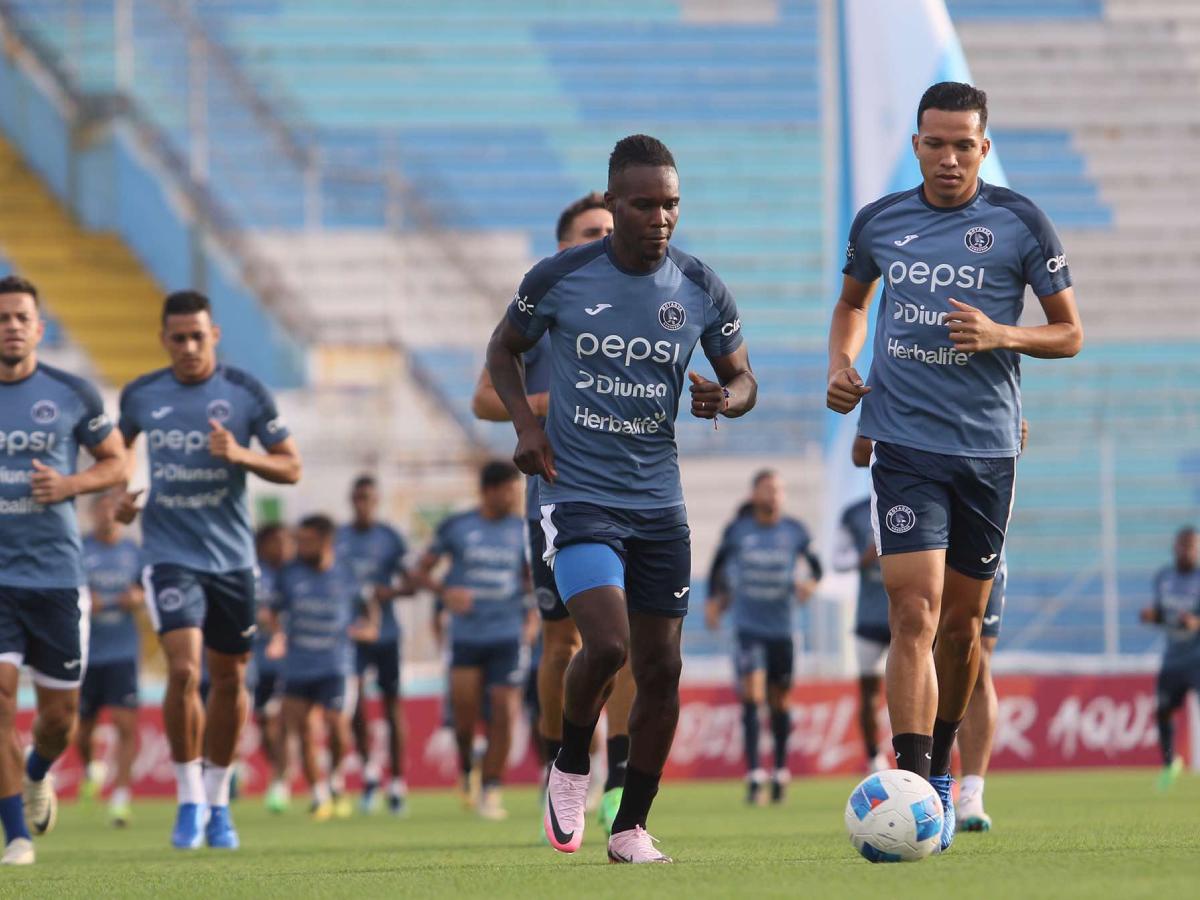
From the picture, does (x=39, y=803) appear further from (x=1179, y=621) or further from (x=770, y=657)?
(x=1179, y=621)

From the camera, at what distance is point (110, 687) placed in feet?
53.3

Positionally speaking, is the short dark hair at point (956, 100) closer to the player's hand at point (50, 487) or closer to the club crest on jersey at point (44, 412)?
the player's hand at point (50, 487)

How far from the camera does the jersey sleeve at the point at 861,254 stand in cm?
748

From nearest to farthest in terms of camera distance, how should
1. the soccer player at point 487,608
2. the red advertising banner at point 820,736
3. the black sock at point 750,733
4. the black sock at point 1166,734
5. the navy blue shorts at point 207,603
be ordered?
the navy blue shorts at point 207,603
the soccer player at point 487,608
the black sock at point 750,733
the black sock at point 1166,734
the red advertising banner at point 820,736

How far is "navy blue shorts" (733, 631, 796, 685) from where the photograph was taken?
16.2m

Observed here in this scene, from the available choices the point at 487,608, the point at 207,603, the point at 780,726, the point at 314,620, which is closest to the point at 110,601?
the point at 314,620

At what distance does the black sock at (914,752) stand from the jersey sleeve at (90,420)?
13.7 feet

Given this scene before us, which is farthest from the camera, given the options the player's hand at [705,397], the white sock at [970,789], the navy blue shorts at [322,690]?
the navy blue shorts at [322,690]

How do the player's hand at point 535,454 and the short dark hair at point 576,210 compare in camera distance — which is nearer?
the player's hand at point 535,454

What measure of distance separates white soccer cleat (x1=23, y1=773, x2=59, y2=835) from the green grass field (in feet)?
0.51

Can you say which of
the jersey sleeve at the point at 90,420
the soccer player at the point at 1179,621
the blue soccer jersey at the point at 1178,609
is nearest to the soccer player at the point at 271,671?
the jersey sleeve at the point at 90,420

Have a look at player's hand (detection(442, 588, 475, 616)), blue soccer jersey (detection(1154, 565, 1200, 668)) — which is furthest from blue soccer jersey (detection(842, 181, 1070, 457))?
blue soccer jersey (detection(1154, 565, 1200, 668))

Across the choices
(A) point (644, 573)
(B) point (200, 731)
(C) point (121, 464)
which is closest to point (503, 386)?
(A) point (644, 573)

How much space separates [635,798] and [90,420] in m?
3.62
